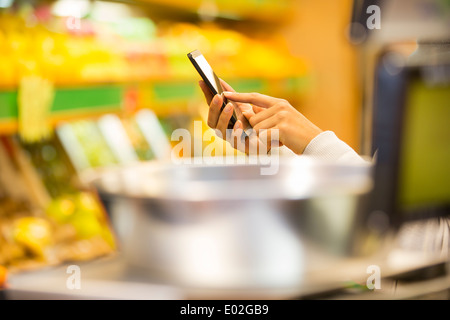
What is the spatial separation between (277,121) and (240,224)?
37 centimetres

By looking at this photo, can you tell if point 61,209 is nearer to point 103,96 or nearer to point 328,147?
point 103,96

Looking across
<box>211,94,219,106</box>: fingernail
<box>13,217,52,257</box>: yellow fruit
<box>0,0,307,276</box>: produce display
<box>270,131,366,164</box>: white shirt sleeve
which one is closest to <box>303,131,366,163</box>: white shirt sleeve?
<box>270,131,366,164</box>: white shirt sleeve

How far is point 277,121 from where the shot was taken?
2.18 ft

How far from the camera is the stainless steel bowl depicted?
101 cm

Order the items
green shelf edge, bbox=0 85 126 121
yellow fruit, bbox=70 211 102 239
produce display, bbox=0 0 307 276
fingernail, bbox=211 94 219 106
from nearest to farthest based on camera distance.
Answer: fingernail, bbox=211 94 219 106
green shelf edge, bbox=0 85 126 121
produce display, bbox=0 0 307 276
yellow fruit, bbox=70 211 102 239

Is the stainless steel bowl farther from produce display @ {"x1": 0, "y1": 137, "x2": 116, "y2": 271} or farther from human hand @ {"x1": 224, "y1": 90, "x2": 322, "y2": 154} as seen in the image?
produce display @ {"x1": 0, "y1": 137, "x2": 116, "y2": 271}

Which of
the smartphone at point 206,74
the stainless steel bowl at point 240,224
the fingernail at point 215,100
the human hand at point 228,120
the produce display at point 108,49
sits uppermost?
the produce display at point 108,49

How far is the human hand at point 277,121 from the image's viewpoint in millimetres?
660

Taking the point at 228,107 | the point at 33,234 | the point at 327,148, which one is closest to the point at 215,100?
the point at 228,107

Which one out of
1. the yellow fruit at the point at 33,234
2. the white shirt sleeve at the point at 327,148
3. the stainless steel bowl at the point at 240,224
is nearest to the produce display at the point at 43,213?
the yellow fruit at the point at 33,234

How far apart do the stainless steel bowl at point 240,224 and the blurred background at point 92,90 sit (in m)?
0.12

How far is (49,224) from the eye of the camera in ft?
6.15

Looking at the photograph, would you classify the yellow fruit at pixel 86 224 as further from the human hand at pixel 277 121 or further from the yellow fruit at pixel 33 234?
the human hand at pixel 277 121

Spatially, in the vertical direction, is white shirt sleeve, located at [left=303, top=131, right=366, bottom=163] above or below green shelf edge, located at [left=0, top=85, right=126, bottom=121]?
below
